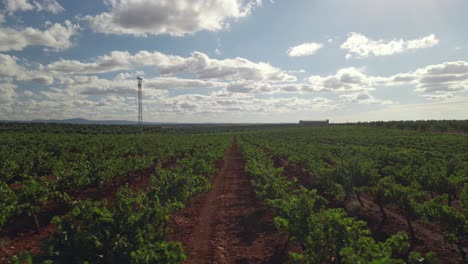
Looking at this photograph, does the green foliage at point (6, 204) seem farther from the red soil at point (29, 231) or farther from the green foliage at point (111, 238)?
Answer: the green foliage at point (111, 238)

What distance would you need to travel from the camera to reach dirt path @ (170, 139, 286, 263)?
9.90 metres

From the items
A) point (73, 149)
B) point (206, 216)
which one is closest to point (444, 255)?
point (206, 216)

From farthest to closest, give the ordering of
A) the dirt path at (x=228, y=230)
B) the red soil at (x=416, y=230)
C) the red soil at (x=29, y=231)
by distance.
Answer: the red soil at (x=29, y=231) → the dirt path at (x=228, y=230) → the red soil at (x=416, y=230)

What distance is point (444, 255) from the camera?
9.55 metres

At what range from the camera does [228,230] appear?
1202 cm

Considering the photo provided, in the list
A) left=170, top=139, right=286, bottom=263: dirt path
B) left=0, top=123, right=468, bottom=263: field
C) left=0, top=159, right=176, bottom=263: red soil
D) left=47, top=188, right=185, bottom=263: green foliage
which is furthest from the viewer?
left=0, top=159, right=176, bottom=263: red soil

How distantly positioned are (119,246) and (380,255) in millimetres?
4909

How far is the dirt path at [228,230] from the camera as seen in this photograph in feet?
32.5

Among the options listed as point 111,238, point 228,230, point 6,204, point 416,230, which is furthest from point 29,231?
point 416,230

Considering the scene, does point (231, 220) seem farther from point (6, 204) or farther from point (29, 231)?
point (6, 204)

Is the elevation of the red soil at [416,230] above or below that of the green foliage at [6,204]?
below

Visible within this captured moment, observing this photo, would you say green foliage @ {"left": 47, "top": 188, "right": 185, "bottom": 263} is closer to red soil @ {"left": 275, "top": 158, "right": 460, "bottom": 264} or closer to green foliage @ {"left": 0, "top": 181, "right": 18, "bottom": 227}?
green foliage @ {"left": 0, "top": 181, "right": 18, "bottom": 227}

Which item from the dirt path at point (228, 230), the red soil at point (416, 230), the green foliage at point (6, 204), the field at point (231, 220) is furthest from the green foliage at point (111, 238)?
the red soil at point (416, 230)

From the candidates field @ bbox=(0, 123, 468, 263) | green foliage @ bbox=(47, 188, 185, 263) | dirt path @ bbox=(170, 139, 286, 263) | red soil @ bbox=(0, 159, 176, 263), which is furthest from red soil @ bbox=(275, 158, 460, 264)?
red soil @ bbox=(0, 159, 176, 263)
